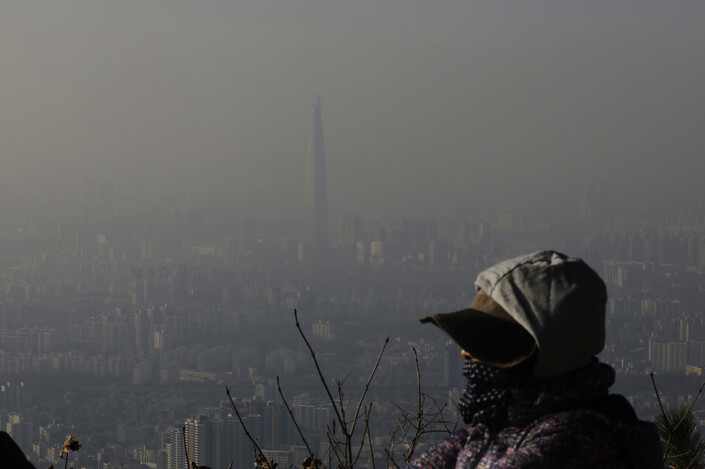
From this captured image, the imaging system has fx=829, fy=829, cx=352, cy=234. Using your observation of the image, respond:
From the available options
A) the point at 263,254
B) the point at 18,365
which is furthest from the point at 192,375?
the point at 263,254

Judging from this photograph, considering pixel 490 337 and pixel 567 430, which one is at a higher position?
Answer: pixel 490 337

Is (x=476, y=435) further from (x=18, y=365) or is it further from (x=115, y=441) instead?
(x=18, y=365)

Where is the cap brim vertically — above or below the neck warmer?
above

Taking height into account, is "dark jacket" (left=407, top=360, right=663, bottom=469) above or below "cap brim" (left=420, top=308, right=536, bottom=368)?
→ below
